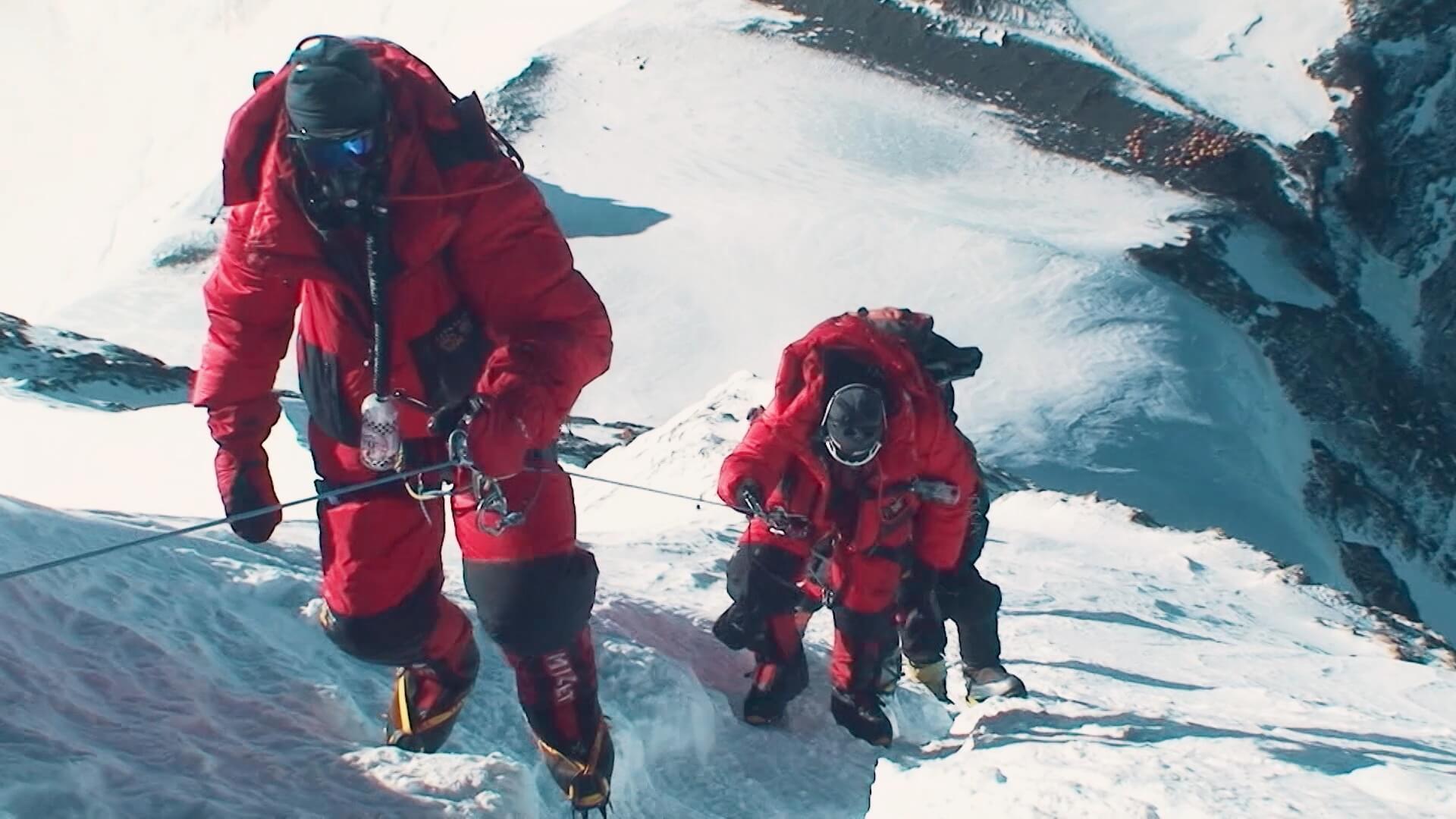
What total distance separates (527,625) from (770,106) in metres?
27.9

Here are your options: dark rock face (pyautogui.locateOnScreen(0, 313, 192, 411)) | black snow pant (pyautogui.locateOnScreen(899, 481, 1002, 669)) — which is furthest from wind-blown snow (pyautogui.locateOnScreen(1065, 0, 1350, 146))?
black snow pant (pyautogui.locateOnScreen(899, 481, 1002, 669))

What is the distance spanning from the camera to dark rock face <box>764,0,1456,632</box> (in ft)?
76.5

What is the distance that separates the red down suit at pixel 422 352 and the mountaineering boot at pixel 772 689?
60.9 inches

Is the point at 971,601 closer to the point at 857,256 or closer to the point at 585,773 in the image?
the point at 585,773

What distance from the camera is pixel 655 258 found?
79.4ft

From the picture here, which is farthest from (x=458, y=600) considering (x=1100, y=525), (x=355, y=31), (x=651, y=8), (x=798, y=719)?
(x=355, y=31)

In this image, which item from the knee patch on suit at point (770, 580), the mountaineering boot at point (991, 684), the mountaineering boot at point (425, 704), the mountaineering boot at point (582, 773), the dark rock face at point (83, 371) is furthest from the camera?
the dark rock face at point (83, 371)

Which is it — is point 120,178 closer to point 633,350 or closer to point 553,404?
point 633,350

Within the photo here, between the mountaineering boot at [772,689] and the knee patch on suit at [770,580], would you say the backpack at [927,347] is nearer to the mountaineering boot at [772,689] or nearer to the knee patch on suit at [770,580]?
the knee patch on suit at [770,580]

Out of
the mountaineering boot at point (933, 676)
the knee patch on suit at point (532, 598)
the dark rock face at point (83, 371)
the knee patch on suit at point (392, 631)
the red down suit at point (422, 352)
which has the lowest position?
the dark rock face at point (83, 371)

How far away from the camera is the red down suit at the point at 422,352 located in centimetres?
352

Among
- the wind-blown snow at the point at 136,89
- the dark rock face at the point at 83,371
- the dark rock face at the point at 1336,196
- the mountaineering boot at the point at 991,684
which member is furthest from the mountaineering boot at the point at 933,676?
the wind-blown snow at the point at 136,89

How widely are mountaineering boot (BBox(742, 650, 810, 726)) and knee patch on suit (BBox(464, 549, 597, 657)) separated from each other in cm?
170

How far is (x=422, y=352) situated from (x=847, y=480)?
2.23 metres
